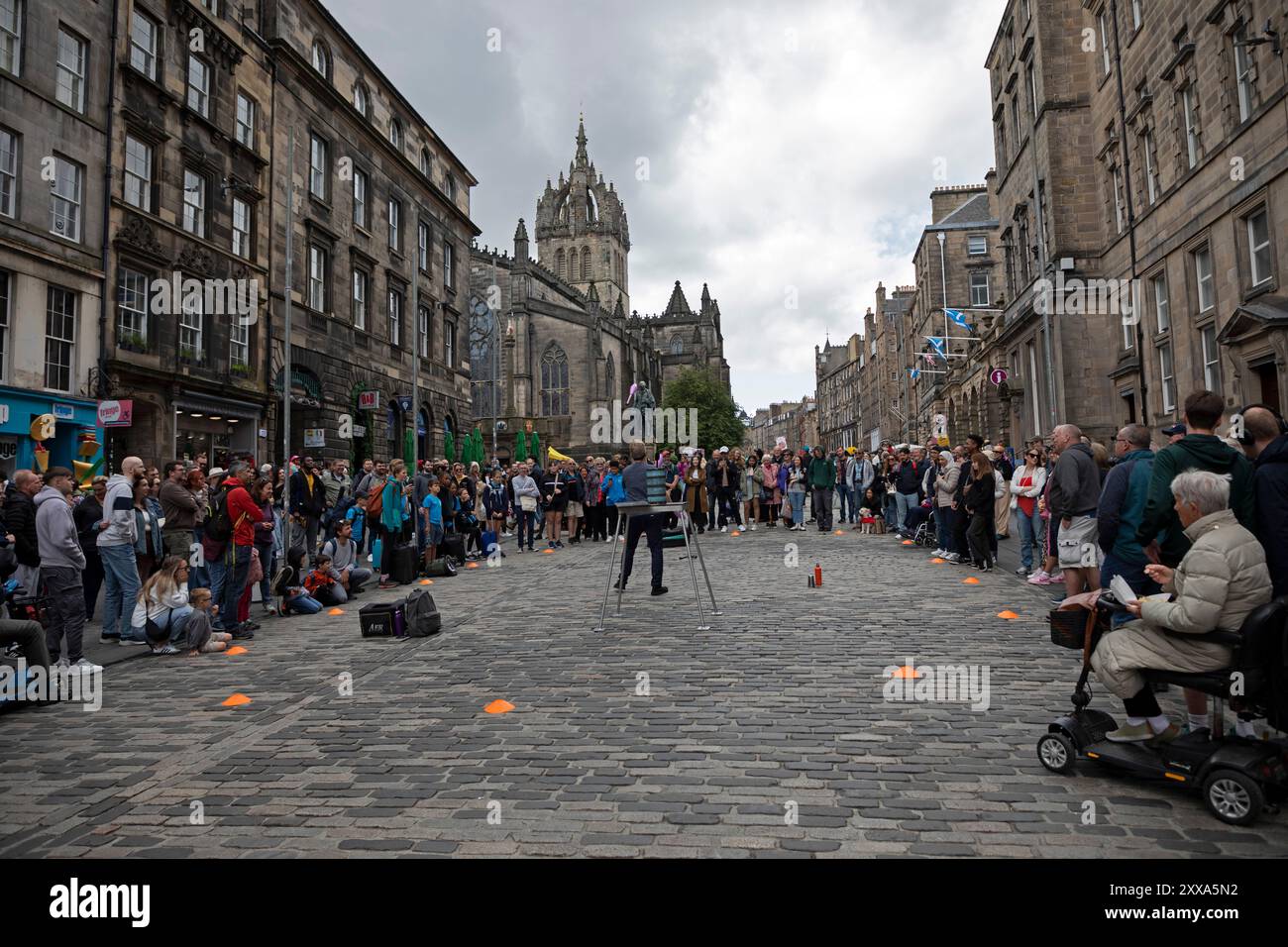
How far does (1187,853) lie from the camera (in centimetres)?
326

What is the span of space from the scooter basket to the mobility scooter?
1.43 ft

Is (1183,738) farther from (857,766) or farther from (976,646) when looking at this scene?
(976,646)

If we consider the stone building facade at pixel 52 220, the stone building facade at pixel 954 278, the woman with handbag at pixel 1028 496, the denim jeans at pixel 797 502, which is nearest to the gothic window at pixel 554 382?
the stone building facade at pixel 954 278

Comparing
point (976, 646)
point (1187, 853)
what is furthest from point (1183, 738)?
point (976, 646)

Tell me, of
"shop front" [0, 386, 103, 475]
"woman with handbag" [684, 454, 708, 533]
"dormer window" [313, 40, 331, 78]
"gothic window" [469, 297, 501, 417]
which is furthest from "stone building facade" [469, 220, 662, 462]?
"shop front" [0, 386, 103, 475]

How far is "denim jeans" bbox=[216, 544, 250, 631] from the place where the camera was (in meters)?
9.38

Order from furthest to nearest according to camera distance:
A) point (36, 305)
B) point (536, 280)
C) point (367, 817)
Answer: point (536, 280) < point (36, 305) < point (367, 817)

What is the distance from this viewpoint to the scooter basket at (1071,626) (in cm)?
448

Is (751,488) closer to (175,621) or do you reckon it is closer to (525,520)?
(525,520)

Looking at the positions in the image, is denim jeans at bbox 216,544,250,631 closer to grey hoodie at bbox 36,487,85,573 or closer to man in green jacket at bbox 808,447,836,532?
grey hoodie at bbox 36,487,85,573

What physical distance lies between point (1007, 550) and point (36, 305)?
2106cm
